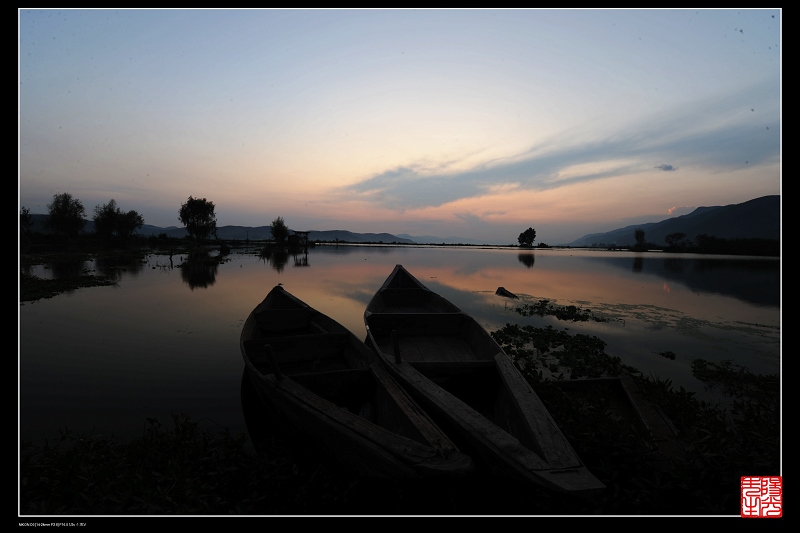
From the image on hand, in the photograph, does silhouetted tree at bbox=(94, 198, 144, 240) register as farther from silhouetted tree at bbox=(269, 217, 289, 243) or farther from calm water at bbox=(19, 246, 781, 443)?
calm water at bbox=(19, 246, 781, 443)

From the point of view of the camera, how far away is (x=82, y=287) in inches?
809

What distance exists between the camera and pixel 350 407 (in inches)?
239

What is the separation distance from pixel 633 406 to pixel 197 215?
92.5 metres

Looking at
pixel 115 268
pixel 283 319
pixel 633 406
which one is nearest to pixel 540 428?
pixel 633 406

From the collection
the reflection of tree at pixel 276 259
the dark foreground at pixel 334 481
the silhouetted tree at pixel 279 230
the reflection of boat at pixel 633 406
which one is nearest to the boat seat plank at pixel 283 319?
the dark foreground at pixel 334 481

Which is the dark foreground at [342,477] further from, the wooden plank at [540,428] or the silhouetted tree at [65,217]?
the silhouetted tree at [65,217]

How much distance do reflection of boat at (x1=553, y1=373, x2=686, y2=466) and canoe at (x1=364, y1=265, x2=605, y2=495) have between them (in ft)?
5.32

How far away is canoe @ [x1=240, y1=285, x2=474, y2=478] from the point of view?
11.0 feet

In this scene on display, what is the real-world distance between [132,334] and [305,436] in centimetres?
1090

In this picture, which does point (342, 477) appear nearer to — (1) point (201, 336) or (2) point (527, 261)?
(1) point (201, 336)

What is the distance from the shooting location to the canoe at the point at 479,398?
3225 millimetres

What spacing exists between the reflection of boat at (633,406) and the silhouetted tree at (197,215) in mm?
90695
